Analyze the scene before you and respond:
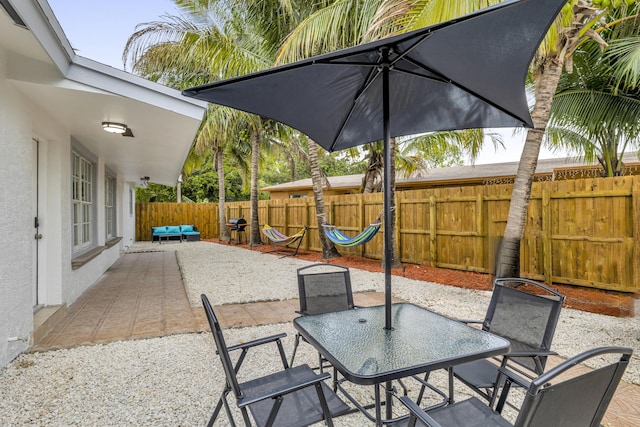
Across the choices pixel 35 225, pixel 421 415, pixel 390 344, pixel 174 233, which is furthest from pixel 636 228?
pixel 174 233

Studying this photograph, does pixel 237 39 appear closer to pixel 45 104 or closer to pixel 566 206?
pixel 45 104

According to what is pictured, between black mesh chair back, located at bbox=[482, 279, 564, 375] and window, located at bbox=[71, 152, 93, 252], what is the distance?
17.7ft

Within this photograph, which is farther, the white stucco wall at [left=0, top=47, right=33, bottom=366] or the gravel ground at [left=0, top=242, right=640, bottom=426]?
the white stucco wall at [left=0, top=47, right=33, bottom=366]

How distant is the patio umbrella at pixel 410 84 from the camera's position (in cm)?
173

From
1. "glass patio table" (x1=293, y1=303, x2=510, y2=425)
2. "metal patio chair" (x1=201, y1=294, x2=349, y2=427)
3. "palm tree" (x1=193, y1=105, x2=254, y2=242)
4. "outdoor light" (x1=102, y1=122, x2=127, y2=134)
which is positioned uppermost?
"palm tree" (x1=193, y1=105, x2=254, y2=242)

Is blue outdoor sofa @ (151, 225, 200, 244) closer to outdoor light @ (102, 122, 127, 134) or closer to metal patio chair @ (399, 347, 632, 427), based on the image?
outdoor light @ (102, 122, 127, 134)

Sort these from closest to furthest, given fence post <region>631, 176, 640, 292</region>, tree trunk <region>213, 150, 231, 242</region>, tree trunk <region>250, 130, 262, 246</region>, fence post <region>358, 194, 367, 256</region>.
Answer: fence post <region>631, 176, 640, 292</region> < fence post <region>358, 194, 367, 256</region> < tree trunk <region>250, 130, 262, 246</region> < tree trunk <region>213, 150, 231, 242</region>

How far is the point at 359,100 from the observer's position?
2.68 meters

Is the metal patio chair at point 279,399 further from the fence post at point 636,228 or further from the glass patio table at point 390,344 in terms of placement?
the fence post at point 636,228

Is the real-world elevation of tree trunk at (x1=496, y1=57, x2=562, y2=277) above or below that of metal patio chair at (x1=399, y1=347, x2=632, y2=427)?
above

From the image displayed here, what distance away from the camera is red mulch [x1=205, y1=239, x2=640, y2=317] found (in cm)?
441

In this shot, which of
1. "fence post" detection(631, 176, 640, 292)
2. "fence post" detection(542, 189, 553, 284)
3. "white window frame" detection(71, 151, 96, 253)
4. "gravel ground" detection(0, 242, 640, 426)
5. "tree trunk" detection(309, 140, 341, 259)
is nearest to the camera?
"gravel ground" detection(0, 242, 640, 426)

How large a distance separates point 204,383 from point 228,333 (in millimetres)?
1052

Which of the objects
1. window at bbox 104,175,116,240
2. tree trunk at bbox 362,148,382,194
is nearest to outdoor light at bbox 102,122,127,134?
window at bbox 104,175,116,240
